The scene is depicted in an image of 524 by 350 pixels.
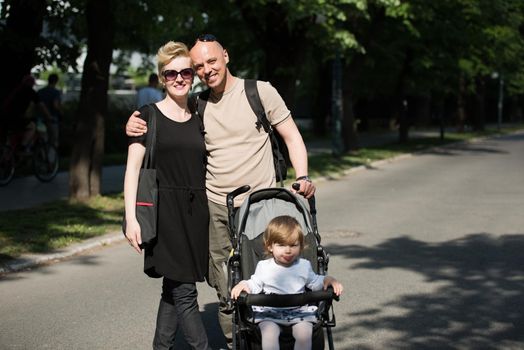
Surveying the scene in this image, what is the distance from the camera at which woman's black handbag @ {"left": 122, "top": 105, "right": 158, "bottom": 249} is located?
5410 millimetres

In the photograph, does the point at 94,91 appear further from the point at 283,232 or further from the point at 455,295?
the point at 283,232

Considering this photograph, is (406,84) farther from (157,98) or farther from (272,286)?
(272,286)

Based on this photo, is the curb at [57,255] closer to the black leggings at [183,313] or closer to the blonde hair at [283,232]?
the black leggings at [183,313]

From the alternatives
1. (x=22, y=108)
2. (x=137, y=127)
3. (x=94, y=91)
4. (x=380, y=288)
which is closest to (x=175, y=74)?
(x=137, y=127)

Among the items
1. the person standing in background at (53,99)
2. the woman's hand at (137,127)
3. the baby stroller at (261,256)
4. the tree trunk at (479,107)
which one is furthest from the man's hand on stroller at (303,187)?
the tree trunk at (479,107)

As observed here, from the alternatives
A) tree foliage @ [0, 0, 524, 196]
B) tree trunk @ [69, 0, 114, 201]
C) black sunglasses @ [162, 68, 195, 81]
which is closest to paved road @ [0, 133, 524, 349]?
black sunglasses @ [162, 68, 195, 81]

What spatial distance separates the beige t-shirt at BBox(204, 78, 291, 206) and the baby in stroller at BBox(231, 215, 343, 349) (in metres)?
0.70

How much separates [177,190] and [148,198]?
0.19m

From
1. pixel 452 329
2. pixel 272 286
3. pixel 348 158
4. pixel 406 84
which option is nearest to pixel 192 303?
pixel 272 286

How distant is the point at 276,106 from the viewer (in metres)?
5.77

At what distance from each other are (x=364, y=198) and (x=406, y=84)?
20.4 meters

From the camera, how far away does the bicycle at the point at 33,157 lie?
17.2 metres

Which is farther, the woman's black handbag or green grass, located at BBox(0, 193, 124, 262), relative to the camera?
green grass, located at BBox(0, 193, 124, 262)

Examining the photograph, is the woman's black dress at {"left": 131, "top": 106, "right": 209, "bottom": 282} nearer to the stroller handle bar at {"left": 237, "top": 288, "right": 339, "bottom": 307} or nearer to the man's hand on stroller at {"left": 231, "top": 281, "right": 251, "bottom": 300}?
the man's hand on stroller at {"left": 231, "top": 281, "right": 251, "bottom": 300}
